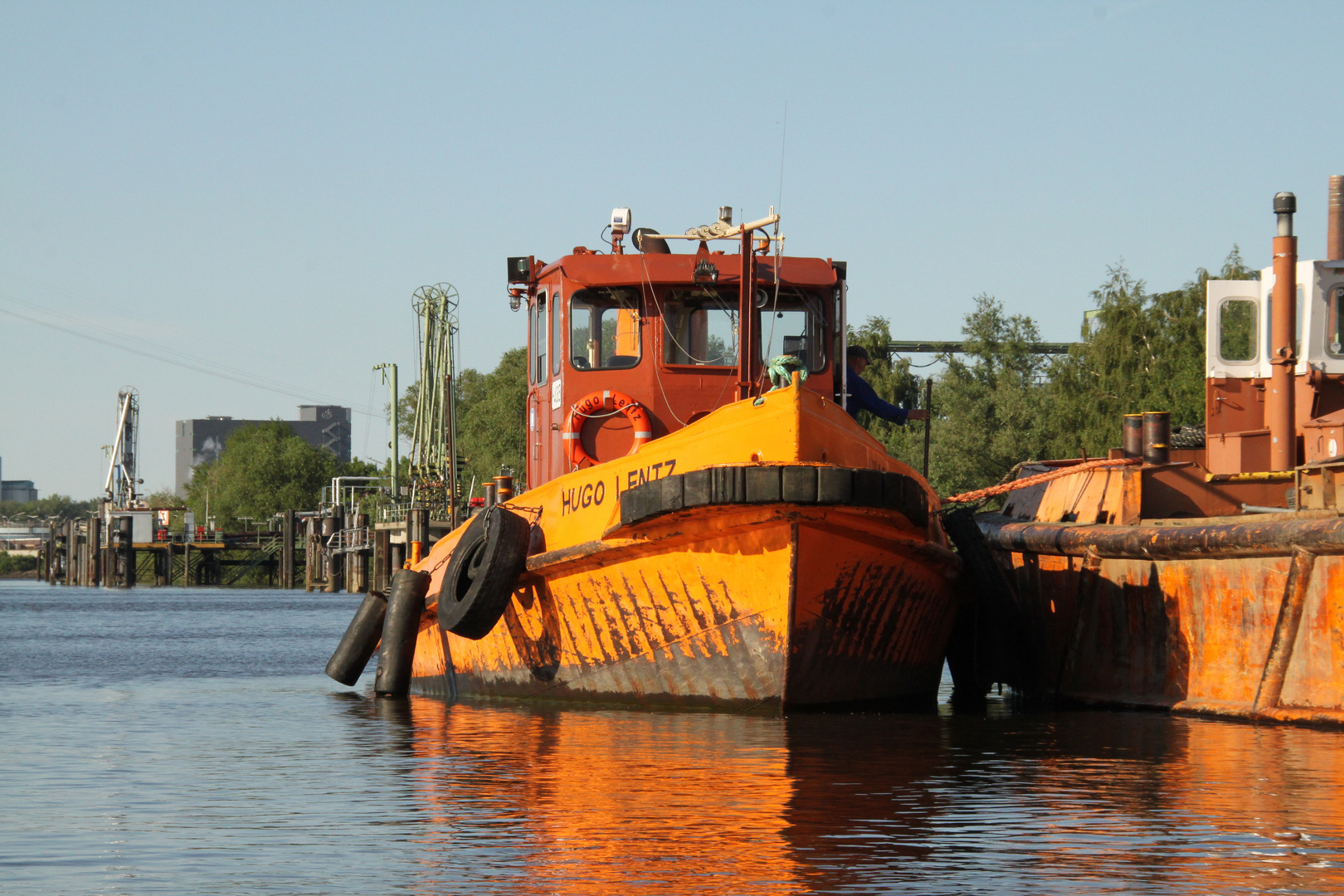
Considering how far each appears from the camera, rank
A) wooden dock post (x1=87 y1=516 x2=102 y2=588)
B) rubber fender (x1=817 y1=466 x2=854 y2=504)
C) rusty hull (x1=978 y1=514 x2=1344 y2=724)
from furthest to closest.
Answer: wooden dock post (x1=87 y1=516 x2=102 y2=588)
rubber fender (x1=817 y1=466 x2=854 y2=504)
rusty hull (x1=978 y1=514 x2=1344 y2=724)

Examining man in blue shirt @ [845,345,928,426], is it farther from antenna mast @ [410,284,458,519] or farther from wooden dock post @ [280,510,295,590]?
wooden dock post @ [280,510,295,590]

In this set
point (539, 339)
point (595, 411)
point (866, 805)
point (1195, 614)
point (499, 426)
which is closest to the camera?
point (866, 805)

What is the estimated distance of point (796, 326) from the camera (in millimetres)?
12664

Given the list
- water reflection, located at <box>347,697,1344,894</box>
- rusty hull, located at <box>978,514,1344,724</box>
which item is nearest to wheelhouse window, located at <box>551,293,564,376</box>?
water reflection, located at <box>347,697,1344,894</box>

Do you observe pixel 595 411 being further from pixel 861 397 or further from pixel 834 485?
pixel 834 485

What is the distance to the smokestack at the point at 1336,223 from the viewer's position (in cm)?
1301

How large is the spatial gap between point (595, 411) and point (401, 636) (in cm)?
320

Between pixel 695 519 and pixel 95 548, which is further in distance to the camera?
pixel 95 548

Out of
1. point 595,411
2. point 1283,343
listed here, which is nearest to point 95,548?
point 595,411

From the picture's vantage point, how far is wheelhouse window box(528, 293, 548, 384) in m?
13.3

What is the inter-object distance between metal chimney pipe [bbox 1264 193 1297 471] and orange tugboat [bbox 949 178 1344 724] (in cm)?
1

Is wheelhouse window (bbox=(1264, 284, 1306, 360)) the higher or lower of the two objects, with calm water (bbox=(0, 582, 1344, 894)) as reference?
higher

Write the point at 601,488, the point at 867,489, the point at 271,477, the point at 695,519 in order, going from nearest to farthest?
the point at 867,489 < the point at 695,519 < the point at 601,488 < the point at 271,477

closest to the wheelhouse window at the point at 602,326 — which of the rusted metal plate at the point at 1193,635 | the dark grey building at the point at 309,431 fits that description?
the rusted metal plate at the point at 1193,635
